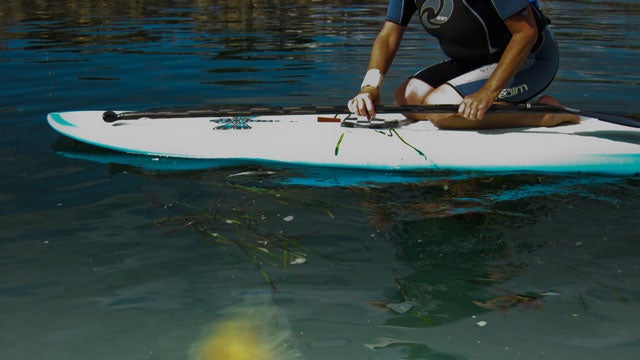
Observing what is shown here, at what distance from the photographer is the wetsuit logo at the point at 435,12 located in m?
4.77

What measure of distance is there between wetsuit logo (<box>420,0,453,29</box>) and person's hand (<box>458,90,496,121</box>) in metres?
0.70

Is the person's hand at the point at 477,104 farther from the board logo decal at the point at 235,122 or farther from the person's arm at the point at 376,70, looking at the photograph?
the board logo decal at the point at 235,122

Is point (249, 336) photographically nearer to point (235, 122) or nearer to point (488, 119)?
point (235, 122)

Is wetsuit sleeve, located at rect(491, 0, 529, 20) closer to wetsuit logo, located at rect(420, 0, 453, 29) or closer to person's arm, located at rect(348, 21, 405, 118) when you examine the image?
wetsuit logo, located at rect(420, 0, 453, 29)

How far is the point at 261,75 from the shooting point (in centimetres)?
855

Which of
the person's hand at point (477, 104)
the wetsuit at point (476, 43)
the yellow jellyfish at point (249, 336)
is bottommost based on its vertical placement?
the yellow jellyfish at point (249, 336)

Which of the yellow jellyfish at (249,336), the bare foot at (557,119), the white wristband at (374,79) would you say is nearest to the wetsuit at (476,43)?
the bare foot at (557,119)

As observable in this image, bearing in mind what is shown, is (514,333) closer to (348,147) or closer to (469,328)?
(469,328)

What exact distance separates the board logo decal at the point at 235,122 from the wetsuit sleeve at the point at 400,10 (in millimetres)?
1328

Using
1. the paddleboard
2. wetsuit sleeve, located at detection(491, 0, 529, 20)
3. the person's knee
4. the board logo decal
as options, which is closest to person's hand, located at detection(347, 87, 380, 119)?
the paddleboard

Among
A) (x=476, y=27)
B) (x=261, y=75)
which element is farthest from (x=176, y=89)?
(x=476, y=27)

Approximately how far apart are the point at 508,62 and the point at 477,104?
349mm

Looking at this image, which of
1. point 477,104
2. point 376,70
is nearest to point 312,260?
point 477,104

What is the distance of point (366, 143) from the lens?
4875mm
